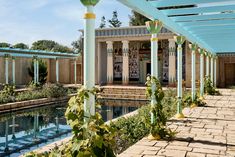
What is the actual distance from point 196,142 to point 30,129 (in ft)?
19.3

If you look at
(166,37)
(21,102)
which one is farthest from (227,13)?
(166,37)

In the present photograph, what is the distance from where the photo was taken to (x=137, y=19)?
1374 inches

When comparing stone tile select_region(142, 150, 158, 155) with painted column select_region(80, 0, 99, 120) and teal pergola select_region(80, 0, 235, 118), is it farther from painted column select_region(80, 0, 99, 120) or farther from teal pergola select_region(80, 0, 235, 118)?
painted column select_region(80, 0, 99, 120)

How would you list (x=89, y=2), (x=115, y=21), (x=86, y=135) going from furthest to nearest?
1. (x=115, y=21)
2. (x=89, y=2)
3. (x=86, y=135)

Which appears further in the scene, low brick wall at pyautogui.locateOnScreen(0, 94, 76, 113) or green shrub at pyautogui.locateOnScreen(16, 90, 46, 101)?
green shrub at pyautogui.locateOnScreen(16, 90, 46, 101)

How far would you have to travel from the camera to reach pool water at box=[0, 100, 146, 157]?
24.8 feet

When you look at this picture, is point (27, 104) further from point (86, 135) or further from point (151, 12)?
point (86, 135)

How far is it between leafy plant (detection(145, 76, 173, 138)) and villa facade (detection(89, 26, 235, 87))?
49.7 ft

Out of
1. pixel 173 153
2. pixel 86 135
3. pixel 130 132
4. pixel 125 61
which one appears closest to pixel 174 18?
pixel 130 132

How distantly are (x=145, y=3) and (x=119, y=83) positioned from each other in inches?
722

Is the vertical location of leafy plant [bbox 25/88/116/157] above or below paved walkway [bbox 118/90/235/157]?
above

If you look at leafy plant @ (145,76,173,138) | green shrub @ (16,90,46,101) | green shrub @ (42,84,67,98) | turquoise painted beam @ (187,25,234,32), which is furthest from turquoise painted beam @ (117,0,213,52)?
green shrub @ (42,84,67,98)

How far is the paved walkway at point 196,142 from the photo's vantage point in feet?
16.5

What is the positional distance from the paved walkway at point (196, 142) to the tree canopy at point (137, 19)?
26.8 m
